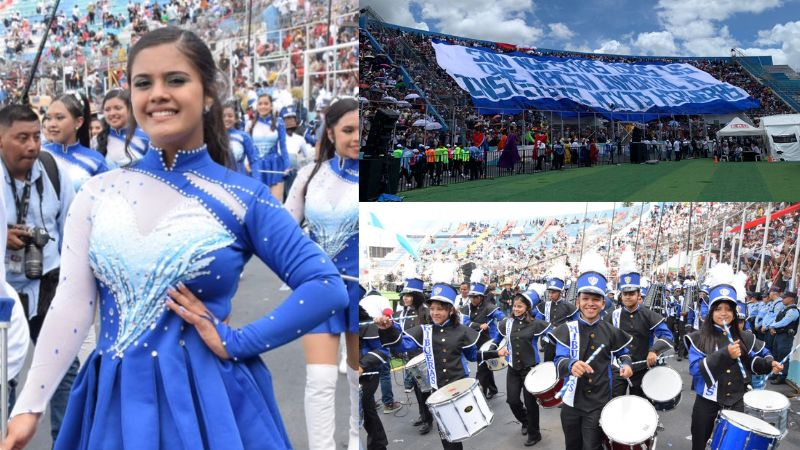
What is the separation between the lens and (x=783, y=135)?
4754mm

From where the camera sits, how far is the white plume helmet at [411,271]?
2991 mm

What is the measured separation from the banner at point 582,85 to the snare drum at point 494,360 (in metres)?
1.40

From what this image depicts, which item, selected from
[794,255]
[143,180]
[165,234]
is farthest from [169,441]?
[794,255]

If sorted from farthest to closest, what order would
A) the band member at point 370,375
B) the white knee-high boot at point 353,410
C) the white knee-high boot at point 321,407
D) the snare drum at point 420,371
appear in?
the snare drum at point 420,371 < the band member at point 370,375 < the white knee-high boot at point 353,410 < the white knee-high boot at point 321,407

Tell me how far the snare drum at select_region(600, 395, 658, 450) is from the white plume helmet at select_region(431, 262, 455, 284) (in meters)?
0.90

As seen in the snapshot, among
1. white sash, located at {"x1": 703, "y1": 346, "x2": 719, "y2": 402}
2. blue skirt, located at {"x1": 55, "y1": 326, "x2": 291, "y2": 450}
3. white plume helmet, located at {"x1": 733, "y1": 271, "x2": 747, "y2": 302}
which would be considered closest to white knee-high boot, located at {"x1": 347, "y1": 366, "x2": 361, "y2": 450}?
blue skirt, located at {"x1": 55, "y1": 326, "x2": 291, "y2": 450}

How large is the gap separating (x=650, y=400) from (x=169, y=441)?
107 inches

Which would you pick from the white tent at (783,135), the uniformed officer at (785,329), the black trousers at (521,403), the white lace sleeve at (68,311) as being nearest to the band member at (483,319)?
the black trousers at (521,403)

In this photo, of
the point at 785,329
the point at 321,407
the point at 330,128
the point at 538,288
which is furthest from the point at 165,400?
the point at 785,329

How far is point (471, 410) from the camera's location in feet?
10.2

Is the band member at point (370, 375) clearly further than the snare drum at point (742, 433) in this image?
No

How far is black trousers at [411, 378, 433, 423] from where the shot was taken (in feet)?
10.3

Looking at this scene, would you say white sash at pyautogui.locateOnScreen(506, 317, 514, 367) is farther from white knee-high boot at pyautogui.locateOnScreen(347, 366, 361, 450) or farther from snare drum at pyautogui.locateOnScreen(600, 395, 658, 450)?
white knee-high boot at pyautogui.locateOnScreen(347, 366, 361, 450)

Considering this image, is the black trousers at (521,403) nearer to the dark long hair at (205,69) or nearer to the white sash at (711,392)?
the white sash at (711,392)
